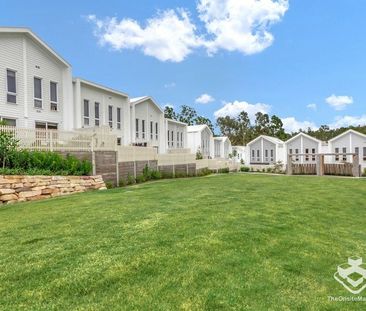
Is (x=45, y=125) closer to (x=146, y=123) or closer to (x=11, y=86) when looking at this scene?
(x=11, y=86)

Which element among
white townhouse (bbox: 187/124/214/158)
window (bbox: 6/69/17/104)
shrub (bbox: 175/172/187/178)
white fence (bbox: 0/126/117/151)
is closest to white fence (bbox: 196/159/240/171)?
shrub (bbox: 175/172/187/178)

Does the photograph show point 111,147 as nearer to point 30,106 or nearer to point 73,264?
point 30,106

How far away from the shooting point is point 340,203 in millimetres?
10102

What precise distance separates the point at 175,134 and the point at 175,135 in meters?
0.12

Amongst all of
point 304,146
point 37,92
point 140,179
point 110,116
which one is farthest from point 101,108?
point 304,146

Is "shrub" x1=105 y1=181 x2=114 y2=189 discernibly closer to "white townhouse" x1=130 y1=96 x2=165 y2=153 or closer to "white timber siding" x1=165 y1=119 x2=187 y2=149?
"white townhouse" x1=130 y1=96 x2=165 y2=153

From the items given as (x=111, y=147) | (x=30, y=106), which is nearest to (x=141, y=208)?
(x=111, y=147)

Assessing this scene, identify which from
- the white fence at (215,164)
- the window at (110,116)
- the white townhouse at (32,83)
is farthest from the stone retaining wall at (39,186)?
the white fence at (215,164)

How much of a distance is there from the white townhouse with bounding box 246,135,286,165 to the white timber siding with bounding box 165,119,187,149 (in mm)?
13444

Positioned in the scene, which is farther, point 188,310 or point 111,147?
point 111,147

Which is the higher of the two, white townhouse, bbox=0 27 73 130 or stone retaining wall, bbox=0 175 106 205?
white townhouse, bbox=0 27 73 130

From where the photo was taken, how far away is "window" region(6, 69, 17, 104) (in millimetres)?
18375

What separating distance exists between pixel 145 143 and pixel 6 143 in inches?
788

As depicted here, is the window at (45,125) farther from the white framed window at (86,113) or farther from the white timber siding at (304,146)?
the white timber siding at (304,146)
